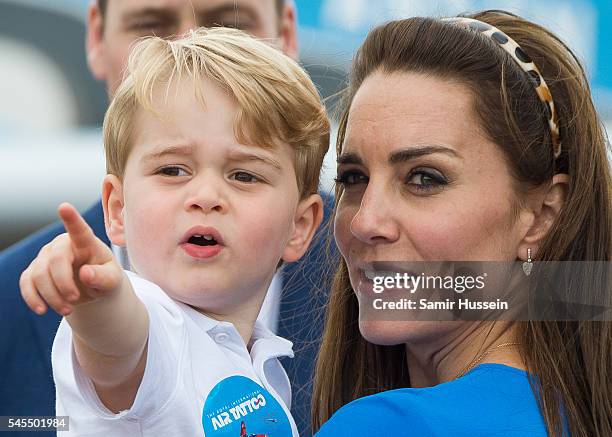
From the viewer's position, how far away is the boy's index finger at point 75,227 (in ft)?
3.79

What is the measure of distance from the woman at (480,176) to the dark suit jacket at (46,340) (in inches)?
20.0

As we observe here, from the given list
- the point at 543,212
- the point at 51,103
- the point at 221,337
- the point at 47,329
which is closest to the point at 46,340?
the point at 47,329

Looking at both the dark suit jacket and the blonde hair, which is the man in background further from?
the blonde hair

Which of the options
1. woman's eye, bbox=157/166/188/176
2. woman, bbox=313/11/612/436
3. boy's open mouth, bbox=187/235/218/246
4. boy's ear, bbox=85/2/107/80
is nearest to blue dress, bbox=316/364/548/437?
woman, bbox=313/11/612/436

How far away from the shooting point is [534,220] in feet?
5.72

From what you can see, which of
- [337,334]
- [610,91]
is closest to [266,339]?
[337,334]

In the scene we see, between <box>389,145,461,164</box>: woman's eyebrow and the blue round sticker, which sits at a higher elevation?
<box>389,145,461,164</box>: woman's eyebrow

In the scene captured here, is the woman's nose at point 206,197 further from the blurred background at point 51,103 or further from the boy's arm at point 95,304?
the blurred background at point 51,103

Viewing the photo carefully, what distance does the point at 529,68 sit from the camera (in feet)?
5.75

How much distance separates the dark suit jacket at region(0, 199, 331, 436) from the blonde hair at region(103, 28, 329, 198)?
1.49ft

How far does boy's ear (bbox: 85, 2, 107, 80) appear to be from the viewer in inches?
117

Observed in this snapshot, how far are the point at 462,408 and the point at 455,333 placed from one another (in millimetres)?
303

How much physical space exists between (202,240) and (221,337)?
0.15m

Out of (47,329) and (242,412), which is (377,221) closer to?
(242,412)
